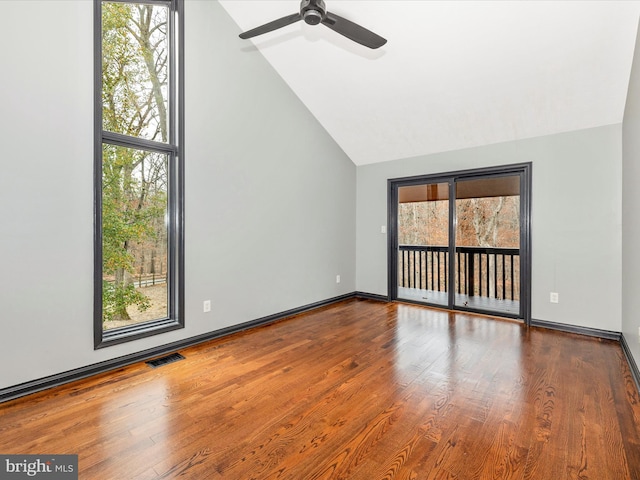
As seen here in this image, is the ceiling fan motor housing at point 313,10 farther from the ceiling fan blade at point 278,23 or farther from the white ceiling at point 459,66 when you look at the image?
the white ceiling at point 459,66

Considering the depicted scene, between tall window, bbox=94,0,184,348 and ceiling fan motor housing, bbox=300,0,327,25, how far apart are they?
1412 mm

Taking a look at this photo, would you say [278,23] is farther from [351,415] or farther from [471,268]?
[471,268]

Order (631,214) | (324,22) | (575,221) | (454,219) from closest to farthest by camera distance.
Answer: (324,22) → (631,214) → (575,221) → (454,219)

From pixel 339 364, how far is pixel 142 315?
72.3 inches

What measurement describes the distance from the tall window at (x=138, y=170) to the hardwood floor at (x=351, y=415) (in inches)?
20.8

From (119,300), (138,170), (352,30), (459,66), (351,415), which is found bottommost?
(351,415)

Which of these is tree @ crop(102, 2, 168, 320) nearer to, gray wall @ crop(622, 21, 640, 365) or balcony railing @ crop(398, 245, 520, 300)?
balcony railing @ crop(398, 245, 520, 300)

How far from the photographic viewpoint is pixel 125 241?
2.76 metres

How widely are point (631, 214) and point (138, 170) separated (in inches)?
166

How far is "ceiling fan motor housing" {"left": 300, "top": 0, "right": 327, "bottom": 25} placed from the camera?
216 centimetres

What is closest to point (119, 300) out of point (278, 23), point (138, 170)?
point (138, 170)

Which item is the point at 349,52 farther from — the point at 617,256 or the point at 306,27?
the point at 617,256

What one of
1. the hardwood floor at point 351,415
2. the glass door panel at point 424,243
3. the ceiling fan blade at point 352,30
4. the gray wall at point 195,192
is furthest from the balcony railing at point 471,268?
the ceiling fan blade at point 352,30

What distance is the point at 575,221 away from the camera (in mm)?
3510
